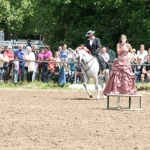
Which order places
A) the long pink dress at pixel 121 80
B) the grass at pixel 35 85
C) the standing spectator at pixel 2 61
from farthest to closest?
the standing spectator at pixel 2 61, the grass at pixel 35 85, the long pink dress at pixel 121 80

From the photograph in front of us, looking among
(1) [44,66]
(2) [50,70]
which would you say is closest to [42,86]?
(2) [50,70]

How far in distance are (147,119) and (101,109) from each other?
2.83 meters

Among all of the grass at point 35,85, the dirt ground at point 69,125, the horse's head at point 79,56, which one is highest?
the horse's head at point 79,56

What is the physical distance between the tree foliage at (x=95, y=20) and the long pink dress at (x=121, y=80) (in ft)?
53.3

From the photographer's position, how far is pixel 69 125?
581 inches

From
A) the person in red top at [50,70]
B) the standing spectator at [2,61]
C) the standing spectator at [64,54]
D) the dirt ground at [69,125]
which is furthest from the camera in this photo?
the standing spectator at [64,54]

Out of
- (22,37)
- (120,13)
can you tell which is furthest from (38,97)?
(22,37)

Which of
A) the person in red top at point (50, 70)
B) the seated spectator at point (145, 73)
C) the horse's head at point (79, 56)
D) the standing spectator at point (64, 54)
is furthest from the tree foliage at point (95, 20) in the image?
the horse's head at point (79, 56)

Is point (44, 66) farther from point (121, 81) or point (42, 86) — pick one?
point (121, 81)

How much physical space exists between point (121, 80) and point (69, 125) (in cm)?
499

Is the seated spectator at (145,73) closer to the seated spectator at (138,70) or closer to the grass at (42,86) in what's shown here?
the seated spectator at (138,70)

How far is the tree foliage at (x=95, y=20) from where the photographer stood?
36.6 m

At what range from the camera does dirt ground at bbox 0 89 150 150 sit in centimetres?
1197

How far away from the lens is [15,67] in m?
28.6
